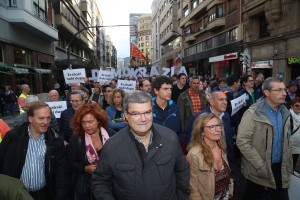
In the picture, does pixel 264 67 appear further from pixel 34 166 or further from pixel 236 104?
pixel 34 166

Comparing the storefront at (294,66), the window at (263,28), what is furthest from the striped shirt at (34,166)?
the window at (263,28)

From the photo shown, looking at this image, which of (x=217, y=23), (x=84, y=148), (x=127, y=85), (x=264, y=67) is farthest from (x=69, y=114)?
(x=217, y=23)

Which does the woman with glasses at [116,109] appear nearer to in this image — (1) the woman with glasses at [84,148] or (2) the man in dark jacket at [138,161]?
(1) the woman with glasses at [84,148]

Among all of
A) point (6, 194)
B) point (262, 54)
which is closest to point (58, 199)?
point (6, 194)

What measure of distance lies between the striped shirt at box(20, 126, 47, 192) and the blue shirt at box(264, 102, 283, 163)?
111 inches

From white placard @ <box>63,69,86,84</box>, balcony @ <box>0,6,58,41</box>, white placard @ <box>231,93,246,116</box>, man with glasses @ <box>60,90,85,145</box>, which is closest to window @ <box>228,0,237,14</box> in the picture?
balcony @ <box>0,6,58,41</box>

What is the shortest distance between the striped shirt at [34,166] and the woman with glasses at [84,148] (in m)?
0.33

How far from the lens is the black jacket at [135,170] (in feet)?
7.21

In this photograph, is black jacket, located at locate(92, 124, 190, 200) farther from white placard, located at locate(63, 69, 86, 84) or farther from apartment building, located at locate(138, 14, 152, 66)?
apartment building, located at locate(138, 14, 152, 66)

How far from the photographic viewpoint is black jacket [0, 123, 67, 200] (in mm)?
2961

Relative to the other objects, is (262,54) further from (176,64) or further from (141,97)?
(141,97)

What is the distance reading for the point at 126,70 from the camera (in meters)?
15.9

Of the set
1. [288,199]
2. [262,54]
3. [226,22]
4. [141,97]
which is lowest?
[288,199]

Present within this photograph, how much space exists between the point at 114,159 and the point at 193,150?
1.03 metres
